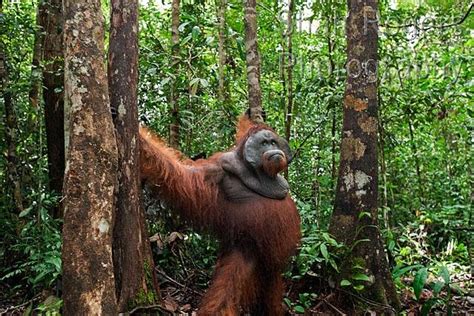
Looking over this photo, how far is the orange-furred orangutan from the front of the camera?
3699mm

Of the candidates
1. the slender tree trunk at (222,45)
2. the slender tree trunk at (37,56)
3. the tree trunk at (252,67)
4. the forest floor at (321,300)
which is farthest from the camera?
the slender tree trunk at (222,45)

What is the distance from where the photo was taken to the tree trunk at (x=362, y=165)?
3812 millimetres

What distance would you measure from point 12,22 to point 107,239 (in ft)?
8.91

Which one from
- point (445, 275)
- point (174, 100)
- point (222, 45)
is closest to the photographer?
point (445, 275)

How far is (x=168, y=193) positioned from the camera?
368 centimetres

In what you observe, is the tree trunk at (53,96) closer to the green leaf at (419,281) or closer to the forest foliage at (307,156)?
the forest foliage at (307,156)

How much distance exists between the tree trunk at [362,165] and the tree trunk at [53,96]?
7.76ft

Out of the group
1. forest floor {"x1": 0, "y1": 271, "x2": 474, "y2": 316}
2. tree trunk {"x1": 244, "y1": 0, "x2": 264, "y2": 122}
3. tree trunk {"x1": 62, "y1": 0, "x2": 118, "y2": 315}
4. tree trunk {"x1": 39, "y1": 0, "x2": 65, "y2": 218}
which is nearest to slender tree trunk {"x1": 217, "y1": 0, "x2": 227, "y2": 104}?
tree trunk {"x1": 244, "y1": 0, "x2": 264, "y2": 122}

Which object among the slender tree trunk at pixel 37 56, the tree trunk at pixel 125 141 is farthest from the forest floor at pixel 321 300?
the slender tree trunk at pixel 37 56

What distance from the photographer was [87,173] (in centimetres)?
226

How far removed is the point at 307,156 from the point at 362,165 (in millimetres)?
3044

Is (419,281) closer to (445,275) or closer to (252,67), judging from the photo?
(445,275)

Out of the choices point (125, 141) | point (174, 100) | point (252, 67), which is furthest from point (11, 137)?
point (252, 67)

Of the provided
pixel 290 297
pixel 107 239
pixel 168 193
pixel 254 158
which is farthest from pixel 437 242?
pixel 107 239
